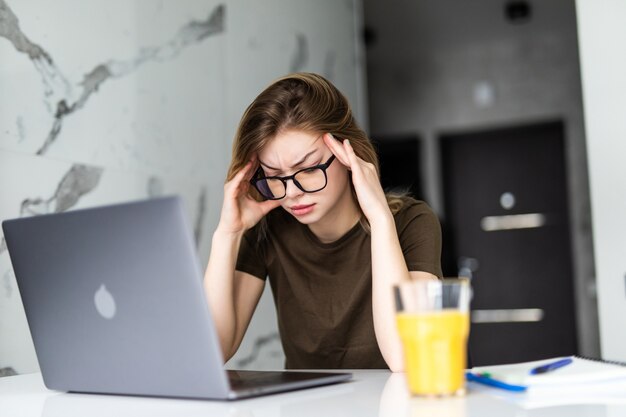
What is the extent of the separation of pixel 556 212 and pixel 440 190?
780 millimetres

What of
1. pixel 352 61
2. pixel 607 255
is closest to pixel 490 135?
pixel 352 61

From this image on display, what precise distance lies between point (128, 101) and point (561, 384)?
134 cm

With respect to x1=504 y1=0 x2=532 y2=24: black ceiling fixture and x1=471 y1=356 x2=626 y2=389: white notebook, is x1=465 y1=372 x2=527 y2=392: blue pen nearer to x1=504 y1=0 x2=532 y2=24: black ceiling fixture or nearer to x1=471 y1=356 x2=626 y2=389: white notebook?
x1=471 y1=356 x2=626 y2=389: white notebook

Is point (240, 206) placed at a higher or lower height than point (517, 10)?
lower

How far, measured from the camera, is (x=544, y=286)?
489cm

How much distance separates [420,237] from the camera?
56.9 inches

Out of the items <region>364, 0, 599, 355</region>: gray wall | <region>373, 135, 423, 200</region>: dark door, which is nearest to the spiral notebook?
<region>364, 0, 599, 355</region>: gray wall

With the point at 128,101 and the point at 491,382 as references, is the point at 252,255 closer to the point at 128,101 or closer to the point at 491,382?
the point at 128,101

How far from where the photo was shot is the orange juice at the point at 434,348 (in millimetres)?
751

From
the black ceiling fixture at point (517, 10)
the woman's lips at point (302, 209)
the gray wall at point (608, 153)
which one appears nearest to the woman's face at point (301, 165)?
the woman's lips at point (302, 209)

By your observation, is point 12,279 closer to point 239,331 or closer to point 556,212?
point 239,331

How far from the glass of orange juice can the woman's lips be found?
668 mm

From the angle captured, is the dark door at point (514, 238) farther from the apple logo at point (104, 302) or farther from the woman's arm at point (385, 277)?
the apple logo at point (104, 302)

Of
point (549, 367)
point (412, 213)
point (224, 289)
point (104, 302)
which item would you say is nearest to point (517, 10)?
point (412, 213)
